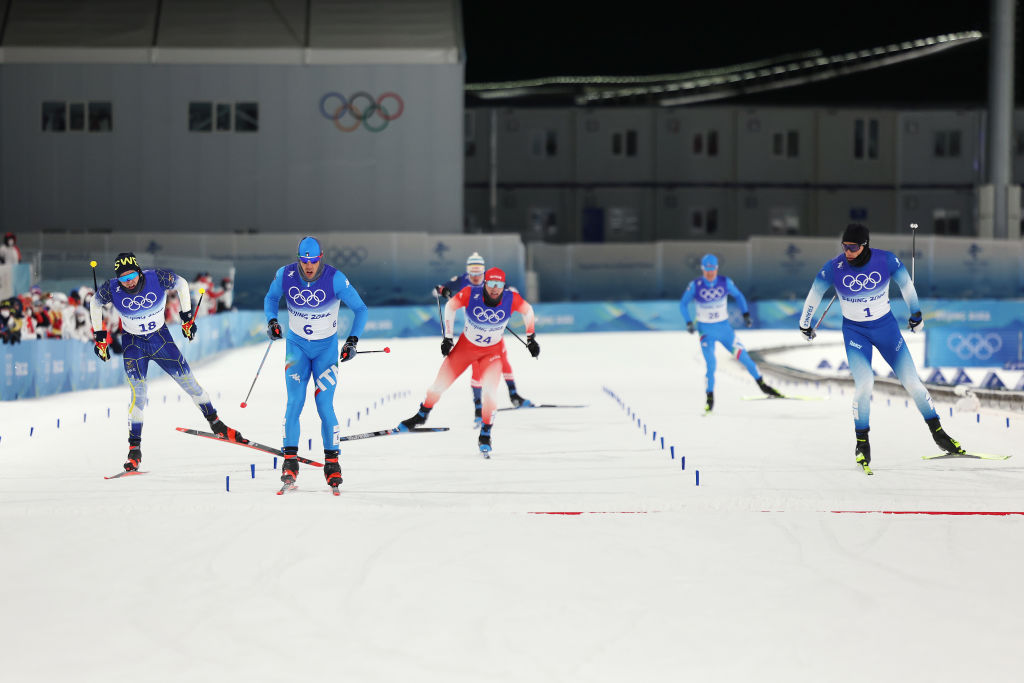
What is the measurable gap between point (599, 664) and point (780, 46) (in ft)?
168

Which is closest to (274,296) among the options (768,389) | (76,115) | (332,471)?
(332,471)

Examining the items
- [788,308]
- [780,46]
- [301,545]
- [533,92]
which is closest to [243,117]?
[533,92]

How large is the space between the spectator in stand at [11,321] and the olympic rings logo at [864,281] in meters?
11.8

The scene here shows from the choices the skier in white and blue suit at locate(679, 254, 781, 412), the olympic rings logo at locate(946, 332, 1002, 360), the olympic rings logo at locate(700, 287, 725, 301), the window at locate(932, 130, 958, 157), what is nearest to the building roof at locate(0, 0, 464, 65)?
the olympic rings logo at locate(946, 332, 1002, 360)

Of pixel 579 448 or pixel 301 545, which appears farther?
pixel 579 448

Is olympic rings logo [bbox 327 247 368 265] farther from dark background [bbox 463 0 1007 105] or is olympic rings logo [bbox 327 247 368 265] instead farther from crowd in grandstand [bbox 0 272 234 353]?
dark background [bbox 463 0 1007 105]

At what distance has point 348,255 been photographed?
34031 mm

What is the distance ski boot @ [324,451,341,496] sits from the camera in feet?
→ 29.4

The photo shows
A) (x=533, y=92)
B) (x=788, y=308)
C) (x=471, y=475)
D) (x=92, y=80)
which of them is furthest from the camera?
(x=533, y=92)

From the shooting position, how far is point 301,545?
7156mm

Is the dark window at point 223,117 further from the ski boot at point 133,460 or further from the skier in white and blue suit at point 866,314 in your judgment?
the skier in white and blue suit at point 866,314

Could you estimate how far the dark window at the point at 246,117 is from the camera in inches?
1534

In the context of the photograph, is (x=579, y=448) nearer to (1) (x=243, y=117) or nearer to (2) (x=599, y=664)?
(2) (x=599, y=664)

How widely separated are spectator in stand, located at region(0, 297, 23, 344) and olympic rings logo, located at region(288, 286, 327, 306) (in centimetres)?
923
